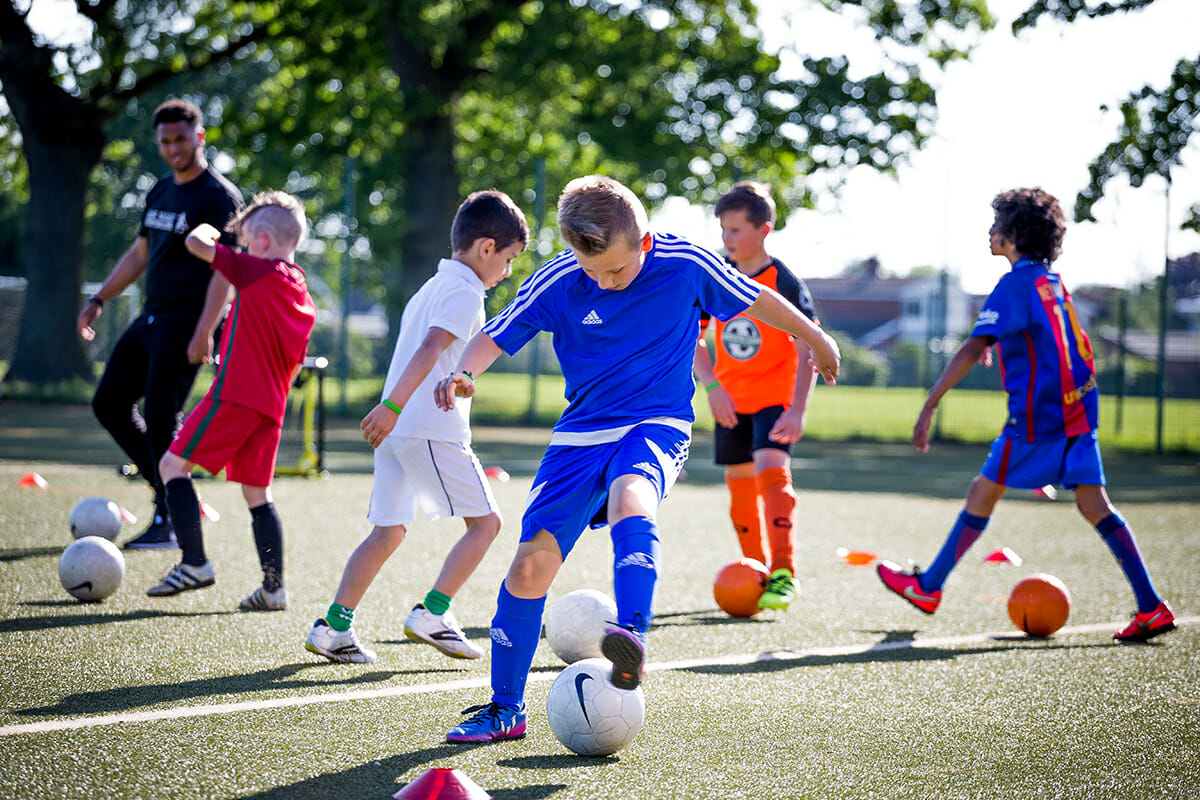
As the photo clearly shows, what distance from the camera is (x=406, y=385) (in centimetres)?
411

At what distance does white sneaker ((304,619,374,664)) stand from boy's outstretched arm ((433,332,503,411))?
123cm

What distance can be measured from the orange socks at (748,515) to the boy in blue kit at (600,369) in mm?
2529

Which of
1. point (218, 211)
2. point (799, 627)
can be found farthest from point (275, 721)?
point (218, 211)

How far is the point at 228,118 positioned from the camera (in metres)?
25.5

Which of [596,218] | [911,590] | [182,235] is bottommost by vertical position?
[911,590]

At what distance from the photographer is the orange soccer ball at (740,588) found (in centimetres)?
605

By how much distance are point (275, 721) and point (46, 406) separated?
19.4 meters

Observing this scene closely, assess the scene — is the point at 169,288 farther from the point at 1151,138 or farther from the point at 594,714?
the point at 1151,138

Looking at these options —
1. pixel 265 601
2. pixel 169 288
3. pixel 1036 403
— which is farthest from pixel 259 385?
pixel 1036 403

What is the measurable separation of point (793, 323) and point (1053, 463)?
232cm

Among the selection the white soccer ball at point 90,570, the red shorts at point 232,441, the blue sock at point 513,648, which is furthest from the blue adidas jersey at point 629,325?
the white soccer ball at point 90,570

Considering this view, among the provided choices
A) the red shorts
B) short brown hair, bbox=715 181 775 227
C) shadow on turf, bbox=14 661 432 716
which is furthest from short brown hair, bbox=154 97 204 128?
shadow on turf, bbox=14 661 432 716

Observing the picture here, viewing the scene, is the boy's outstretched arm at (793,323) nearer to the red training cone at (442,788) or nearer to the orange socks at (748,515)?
the red training cone at (442,788)

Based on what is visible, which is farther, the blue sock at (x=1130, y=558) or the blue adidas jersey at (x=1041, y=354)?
the blue adidas jersey at (x=1041, y=354)
